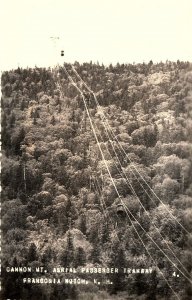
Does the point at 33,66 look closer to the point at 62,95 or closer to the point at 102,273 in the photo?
the point at 62,95

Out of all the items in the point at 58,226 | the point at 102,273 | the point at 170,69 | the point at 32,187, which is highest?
the point at 170,69

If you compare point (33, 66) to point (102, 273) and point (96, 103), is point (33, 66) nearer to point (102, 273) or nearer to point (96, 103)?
point (96, 103)

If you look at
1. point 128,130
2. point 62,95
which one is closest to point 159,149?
point 128,130

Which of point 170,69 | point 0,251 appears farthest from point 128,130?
point 0,251

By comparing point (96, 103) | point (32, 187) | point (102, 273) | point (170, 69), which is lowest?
point (102, 273)

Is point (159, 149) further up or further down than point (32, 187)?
further up

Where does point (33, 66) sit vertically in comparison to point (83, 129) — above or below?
above
